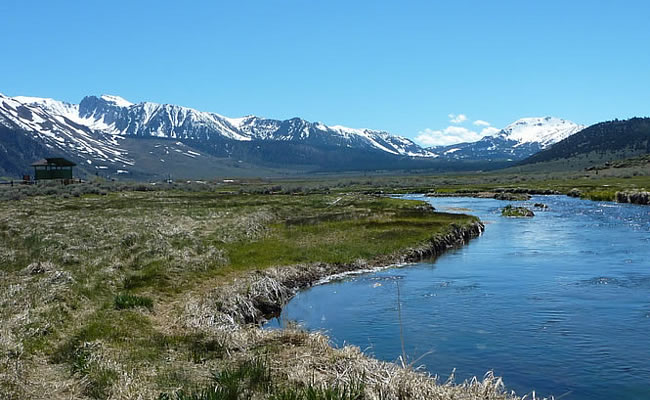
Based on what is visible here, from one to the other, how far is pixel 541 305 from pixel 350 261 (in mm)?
12764

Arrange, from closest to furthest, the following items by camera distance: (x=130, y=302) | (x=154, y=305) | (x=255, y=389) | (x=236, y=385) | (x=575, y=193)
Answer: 1. (x=236, y=385)
2. (x=255, y=389)
3. (x=130, y=302)
4. (x=154, y=305)
5. (x=575, y=193)

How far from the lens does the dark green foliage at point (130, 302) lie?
1956 centimetres

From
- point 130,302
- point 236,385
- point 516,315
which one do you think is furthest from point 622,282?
point 236,385

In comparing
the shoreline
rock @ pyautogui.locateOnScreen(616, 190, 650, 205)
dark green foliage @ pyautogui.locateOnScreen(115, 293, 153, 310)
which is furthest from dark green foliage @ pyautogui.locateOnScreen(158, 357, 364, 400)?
rock @ pyautogui.locateOnScreen(616, 190, 650, 205)

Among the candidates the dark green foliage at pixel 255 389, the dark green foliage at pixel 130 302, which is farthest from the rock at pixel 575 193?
the dark green foliage at pixel 255 389

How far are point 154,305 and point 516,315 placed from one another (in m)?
14.4

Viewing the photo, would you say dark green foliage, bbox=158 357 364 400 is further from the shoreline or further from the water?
the shoreline

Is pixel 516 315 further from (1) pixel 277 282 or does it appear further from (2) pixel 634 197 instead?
(2) pixel 634 197

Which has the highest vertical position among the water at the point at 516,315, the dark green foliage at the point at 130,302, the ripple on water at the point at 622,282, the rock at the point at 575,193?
the rock at the point at 575,193

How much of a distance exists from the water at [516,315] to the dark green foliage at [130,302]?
509cm

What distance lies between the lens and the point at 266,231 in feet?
146

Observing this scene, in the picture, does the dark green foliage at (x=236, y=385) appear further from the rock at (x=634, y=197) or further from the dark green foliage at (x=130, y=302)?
the rock at (x=634, y=197)

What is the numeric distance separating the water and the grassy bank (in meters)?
3.15

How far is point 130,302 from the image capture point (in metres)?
19.8
